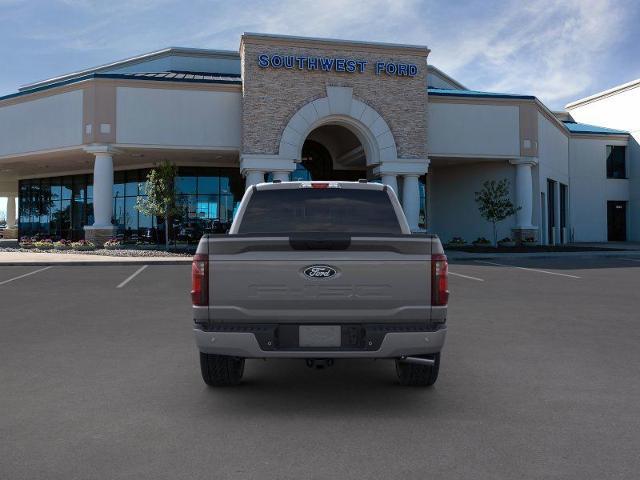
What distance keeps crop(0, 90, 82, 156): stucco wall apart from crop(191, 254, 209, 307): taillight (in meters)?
25.1

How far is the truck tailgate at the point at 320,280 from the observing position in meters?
4.50

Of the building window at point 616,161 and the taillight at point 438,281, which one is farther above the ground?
the building window at point 616,161

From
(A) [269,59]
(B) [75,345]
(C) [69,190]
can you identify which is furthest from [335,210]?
(C) [69,190]

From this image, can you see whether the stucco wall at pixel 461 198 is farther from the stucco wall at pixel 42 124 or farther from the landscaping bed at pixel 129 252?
the stucco wall at pixel 42 124

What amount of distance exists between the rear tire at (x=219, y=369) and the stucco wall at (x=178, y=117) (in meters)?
22.8

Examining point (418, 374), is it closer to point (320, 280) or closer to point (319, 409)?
point (319, 409)

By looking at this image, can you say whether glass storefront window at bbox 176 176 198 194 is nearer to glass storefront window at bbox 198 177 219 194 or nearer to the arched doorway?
glass storefront window at bbox 198 177 219 194

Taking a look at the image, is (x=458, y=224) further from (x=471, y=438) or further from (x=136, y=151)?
(x=471, y=438)

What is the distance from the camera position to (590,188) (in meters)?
39.3

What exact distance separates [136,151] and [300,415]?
84.7 feet

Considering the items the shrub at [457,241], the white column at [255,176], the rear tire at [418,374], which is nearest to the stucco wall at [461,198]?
the shrub at [457,241]

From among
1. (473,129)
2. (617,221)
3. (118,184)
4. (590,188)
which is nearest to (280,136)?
(473,129)

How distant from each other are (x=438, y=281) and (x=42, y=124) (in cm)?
2873

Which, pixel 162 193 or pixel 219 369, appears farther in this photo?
pixel 162 193
